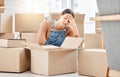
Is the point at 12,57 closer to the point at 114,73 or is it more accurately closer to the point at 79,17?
the point at 79,17

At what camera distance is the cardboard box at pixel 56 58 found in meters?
2.91

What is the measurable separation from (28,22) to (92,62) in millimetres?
1582

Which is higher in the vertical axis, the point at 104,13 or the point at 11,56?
the point at 104,13

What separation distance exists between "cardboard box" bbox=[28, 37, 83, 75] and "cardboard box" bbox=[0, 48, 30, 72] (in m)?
0.17

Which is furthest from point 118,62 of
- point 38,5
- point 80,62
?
point 38,5

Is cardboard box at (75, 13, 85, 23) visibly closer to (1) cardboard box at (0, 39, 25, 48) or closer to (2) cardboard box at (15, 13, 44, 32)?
(2) cardboard box at (15, 13, 44, 32)

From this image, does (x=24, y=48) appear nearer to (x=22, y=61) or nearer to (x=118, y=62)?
(x=22, y=61)

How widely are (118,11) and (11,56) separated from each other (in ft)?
7.04

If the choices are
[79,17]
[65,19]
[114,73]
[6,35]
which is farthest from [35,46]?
[114,73]

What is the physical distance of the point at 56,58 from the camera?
9.68 ft

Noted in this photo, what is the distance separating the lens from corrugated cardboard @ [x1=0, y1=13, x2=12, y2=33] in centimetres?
367

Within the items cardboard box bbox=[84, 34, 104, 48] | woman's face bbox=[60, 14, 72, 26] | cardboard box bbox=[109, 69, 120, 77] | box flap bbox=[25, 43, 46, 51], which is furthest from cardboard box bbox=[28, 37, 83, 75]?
cardboard box bbox=[109, 69, 120, 77]

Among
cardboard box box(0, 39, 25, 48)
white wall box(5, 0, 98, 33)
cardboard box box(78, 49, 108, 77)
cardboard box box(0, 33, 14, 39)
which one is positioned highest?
white wall box(5, 0, 98, 33)

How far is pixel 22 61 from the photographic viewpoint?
10.4ft
